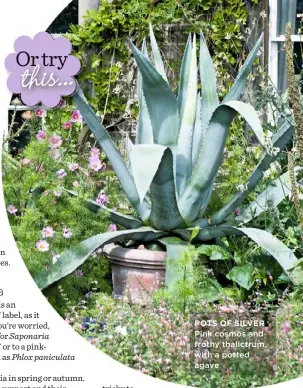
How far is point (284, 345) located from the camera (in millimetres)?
3396

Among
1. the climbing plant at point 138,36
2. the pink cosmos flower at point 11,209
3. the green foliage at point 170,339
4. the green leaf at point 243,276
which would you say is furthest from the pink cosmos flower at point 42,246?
the climbing plant at point 138,36

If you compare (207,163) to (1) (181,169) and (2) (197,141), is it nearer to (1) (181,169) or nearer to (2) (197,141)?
(1) (181,169)

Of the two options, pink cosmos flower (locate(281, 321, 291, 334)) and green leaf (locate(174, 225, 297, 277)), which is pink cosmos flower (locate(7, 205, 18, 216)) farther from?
pink cosmos flower (locate(281, 321, 291, 334))

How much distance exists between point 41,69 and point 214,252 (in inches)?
47.5

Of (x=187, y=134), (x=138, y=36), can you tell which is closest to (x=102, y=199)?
(x=187, y=134)

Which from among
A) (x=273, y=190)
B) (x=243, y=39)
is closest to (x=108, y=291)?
(x=273, y=190)

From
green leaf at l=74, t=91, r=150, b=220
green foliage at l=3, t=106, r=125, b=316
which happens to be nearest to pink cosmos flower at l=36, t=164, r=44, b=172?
green foliage at l=3, t=106, r=125, b=316

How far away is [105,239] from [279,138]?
995 mm

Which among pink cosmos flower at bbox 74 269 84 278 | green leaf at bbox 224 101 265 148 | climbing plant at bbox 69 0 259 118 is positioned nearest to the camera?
green leaf at bbox 224 101 265 148

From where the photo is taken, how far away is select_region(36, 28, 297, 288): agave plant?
3723 mm

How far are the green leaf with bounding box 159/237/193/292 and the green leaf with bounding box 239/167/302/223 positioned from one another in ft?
1.33

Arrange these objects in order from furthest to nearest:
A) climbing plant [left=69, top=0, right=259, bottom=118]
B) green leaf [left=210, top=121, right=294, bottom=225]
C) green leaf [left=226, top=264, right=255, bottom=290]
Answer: climbing plant [left=69, top=0, right=259, bottom=118] < green leaf [left=210, top=121, right=294, bottom=225] < green leaf [left=226, top=264, right=255, bottom=290]

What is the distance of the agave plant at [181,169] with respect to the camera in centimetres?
372

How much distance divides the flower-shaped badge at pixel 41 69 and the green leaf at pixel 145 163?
0.54m
